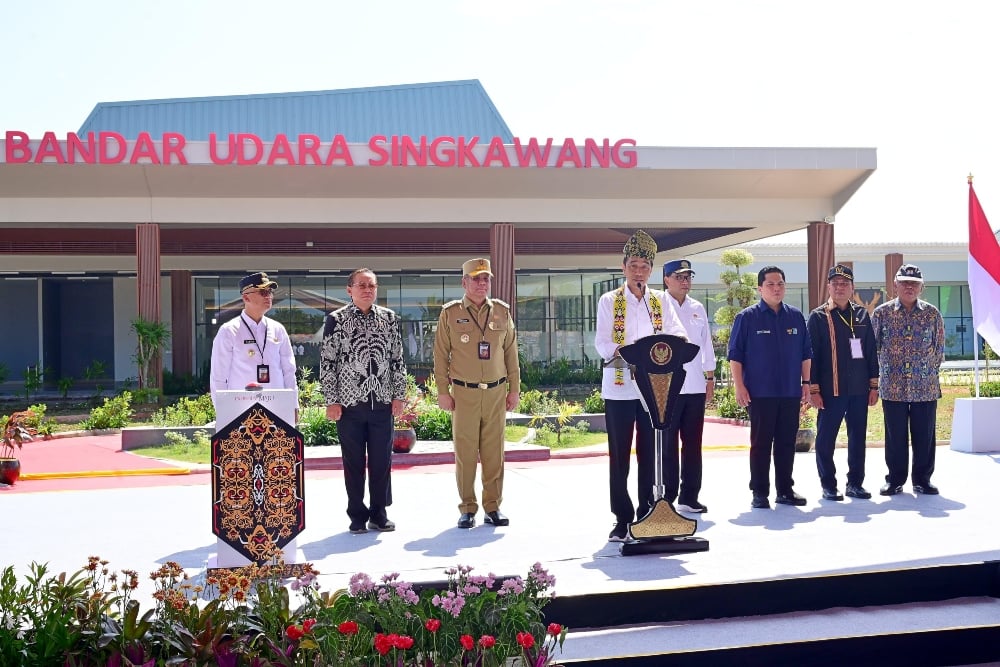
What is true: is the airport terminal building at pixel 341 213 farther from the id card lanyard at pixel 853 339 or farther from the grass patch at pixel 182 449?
the id card lanyard at pixel 853 339

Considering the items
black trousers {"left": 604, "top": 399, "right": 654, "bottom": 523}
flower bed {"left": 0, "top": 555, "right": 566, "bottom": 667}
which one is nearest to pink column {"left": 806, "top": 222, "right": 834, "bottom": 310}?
black trousers {"left": 604, "top": 399, "right": 654, "bottom": 523}

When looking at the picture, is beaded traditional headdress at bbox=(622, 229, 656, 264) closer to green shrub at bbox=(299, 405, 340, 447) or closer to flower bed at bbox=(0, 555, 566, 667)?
flower bed at bbox=(0, 555, 566, 667)

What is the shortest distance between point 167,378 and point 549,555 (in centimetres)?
2120

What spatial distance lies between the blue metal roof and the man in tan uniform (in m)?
27.6

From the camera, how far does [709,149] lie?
2125cm

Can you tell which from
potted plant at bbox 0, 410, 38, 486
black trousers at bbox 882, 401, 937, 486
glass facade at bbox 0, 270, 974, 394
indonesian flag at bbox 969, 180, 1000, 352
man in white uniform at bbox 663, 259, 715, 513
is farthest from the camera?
glass facade at bbox 0, 270, 974, 394

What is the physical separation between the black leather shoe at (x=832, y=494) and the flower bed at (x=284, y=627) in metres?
4.57

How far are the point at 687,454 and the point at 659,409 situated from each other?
1346 millimetres

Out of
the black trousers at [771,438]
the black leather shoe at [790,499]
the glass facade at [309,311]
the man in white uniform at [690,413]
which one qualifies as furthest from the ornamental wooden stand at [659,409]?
the glass facade at [309,311]

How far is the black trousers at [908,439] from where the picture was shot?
25.5 feet

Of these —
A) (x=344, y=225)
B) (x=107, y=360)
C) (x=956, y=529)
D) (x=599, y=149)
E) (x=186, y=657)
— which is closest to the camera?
(x=186, y=657)

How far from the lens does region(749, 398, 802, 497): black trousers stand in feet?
24.1

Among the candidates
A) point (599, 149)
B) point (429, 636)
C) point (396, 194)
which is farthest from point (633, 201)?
point (429, 636)

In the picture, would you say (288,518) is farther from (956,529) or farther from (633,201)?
(633,201)
